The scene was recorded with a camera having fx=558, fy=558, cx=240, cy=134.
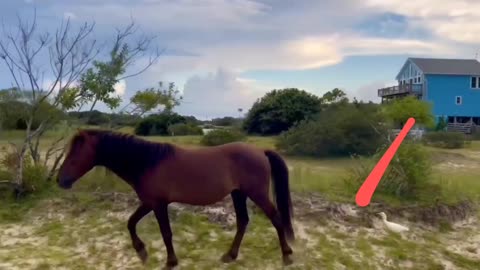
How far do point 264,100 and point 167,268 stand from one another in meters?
19.7

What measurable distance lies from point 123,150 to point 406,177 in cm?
496

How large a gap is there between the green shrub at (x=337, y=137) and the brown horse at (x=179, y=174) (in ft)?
31.6

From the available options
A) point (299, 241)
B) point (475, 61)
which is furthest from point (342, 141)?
point (475, 61)

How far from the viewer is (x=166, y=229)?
5.70 m

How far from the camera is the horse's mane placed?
5.46m

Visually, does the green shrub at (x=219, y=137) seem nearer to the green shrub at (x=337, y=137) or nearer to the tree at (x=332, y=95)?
the green shrub at (x=337, y=137)

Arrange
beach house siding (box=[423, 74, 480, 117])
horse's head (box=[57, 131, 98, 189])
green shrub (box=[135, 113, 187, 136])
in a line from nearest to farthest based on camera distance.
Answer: horse's head (box=[57, 131, 98, 189])
green shrub (box=[135, 113, 187, 136])
beach house siding (box=[423, 74, 480, 117])

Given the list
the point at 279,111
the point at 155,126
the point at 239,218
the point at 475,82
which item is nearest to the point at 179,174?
the point at 239,218

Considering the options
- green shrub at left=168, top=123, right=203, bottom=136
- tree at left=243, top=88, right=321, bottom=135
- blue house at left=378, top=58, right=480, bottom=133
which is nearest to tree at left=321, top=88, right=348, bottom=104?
tree at left=243, top=88, right=321, bottom=135

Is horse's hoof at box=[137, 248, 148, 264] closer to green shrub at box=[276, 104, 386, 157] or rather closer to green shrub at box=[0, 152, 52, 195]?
green shrub at box=[0, 152, 52, 195]

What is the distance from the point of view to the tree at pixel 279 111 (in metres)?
24.0

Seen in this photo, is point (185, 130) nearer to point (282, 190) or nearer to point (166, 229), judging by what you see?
point (282, 190)

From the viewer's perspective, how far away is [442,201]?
8.51 m

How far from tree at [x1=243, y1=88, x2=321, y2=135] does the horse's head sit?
1848 centimetres
